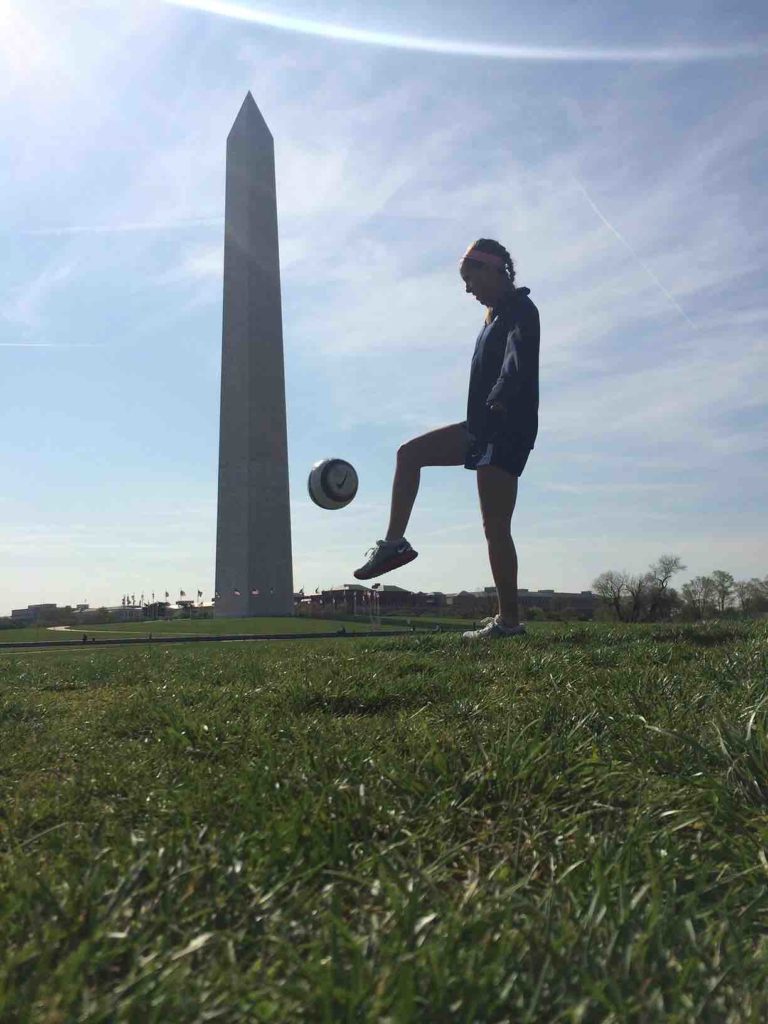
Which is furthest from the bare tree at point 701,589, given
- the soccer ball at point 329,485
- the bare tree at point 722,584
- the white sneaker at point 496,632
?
the white sneaker at point 496,632

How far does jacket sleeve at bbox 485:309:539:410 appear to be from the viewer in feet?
22.3

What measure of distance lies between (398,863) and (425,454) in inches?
232

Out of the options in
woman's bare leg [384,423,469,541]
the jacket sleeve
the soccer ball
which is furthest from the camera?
the soccer ball

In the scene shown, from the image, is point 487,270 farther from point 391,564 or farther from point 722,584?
point 722,584

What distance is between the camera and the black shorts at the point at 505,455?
697cm

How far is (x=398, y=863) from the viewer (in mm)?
1691

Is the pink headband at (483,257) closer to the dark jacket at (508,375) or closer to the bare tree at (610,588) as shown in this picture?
the dark jacket at (508,375)

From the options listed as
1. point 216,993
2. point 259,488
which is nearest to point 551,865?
point 216,993

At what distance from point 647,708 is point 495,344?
490 cm

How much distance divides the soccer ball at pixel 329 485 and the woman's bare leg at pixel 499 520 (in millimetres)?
9240

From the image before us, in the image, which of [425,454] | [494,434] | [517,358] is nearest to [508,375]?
[517,358]

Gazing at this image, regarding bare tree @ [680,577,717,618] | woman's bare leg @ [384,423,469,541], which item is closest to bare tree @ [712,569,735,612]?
bare tree @ [680,577,717,618]

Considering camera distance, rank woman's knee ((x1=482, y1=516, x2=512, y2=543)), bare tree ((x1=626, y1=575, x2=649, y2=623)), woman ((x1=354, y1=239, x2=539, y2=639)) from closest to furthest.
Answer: woman ((x1=354, y1=239, x2=539, y2=639))
woman's knee ((x1=482, y1=516, x2=512, y2=543))
bare tree ((x1=626, y1=575, x2=649, y2=623))

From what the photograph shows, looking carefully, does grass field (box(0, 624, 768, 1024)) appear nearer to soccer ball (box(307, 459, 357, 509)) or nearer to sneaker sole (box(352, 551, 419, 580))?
sneaker sole (box(352, 551, 419, 580))
